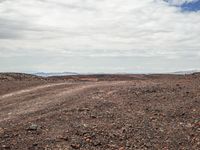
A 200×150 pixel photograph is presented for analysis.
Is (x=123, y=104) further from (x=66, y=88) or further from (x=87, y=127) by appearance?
(x=66, y=88)

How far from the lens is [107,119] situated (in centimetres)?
1236

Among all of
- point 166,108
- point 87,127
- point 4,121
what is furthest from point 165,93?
point 4,121

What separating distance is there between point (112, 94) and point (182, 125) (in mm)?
4053

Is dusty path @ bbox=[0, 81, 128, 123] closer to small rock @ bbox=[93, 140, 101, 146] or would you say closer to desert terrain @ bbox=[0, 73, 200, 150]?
desert terrain @ bbox=[0, 73, 200, 150]

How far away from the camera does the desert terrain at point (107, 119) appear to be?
35.1 feet

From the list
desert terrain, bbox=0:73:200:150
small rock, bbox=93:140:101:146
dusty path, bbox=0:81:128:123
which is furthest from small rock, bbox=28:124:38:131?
small rock, bbox=93:140:101:146

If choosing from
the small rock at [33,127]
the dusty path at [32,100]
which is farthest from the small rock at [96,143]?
the dusty path at [32,100]

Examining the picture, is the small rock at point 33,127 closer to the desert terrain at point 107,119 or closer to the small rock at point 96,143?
the desert terrain at point 107,119

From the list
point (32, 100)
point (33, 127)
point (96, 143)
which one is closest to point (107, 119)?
point (96, 143)

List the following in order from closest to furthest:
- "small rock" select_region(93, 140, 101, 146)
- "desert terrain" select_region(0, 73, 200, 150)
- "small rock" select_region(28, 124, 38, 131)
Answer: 1. "small rock" select_region(93, 140, 101, 146)
2. "desert terrain" select_region(0, 73, 200, 150)
3. "small rock" select_region(28, 124, 38, 131)

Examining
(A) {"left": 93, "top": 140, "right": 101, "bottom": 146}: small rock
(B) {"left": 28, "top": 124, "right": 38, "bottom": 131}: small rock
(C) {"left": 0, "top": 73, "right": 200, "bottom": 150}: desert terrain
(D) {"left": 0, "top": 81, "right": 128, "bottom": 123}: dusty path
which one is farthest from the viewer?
(D) {"left": 0, "top": 81, "right": 128, "bottom": 123}: dusty path

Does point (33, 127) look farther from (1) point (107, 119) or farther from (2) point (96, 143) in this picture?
(1) point (107, 119)

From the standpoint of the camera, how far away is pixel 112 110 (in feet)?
43.3

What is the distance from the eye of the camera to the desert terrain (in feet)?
35.1
